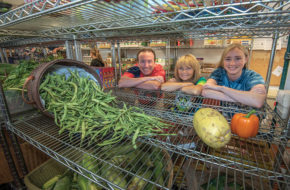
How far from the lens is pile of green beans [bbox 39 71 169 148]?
2.46 feet

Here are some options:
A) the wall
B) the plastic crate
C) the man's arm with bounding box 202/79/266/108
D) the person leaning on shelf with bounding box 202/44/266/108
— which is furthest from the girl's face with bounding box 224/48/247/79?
the wall

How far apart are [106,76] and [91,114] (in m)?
1.53

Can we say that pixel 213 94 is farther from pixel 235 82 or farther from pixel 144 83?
pixel 144 83

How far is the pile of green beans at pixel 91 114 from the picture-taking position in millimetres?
751

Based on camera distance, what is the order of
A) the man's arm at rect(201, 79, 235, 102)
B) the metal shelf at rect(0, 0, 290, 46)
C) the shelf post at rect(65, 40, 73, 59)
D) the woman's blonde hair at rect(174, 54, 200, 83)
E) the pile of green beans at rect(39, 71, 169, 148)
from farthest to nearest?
the shelf post at rect(65, 40, 73, 59), the woman's blonde hair at rect(174, 54, 200, 83), the man's arm at rect(201, 79, 235, 102), the pile of green beans at rect(39, 71, 169, 148), the metal shelf at rect(0, 0, 290, 46)

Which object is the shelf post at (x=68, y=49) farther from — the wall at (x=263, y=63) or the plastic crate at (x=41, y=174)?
the wall at (x=263, y=63)

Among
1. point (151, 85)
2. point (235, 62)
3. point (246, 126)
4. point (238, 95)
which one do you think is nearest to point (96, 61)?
point (151, 85)

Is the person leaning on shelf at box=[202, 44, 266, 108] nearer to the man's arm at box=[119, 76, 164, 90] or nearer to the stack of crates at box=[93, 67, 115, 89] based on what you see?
the man's arm at box=[119, 76, 164, 90]

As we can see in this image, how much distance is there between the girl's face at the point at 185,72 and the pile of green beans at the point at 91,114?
3.20ft

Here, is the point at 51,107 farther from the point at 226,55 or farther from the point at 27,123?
the point at 226,55

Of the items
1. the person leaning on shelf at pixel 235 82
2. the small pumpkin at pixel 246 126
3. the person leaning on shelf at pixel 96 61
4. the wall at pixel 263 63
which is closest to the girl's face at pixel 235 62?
the person leaning on shelf at pixel 235 82

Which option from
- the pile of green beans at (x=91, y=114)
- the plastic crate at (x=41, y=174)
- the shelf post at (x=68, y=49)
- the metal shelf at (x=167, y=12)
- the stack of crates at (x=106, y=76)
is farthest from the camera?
the stack of crates at (x=106, y=76)

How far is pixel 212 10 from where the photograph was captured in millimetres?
686

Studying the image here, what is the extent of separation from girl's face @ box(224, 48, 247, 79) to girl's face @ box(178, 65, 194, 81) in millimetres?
382
